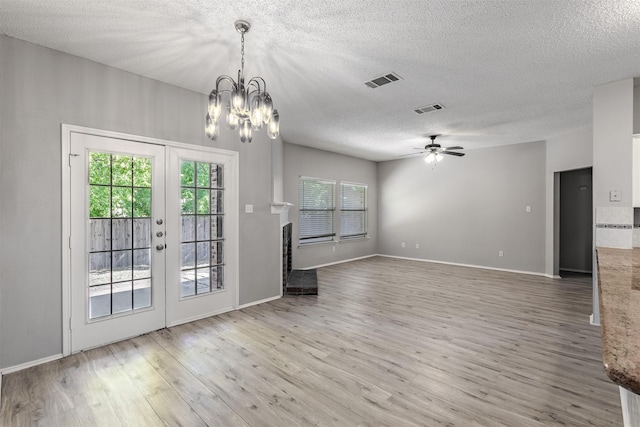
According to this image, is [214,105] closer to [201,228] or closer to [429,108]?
[201,228]

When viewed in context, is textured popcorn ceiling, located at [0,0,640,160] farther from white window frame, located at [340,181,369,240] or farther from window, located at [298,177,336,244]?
white window frame, located at [340,181,369,240]

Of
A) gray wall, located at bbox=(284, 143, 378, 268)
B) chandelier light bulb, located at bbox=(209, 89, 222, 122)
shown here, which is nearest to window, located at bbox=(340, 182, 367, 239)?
gray wall, located at bbox=(284, 143, 378, 268)

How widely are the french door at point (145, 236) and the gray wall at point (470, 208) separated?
5385 millimetres

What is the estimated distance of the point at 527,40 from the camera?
2.49 meters

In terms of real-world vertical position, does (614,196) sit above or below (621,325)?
above

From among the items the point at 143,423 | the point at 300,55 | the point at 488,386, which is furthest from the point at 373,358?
the point at 300,55

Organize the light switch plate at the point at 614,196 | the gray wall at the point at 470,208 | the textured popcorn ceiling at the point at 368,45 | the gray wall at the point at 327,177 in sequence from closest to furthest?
the textured popcorn ceiling at the point at 368,45, the light switch plate at the point at 614,196, the gray wall at the point at 470,208, the gray wall at the point at 327,177

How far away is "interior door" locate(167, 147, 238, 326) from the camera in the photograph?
3408 mm

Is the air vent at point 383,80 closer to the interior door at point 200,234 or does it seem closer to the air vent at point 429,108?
the air vent at point 429,108

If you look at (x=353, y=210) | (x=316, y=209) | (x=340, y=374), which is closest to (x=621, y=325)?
(x=340, y=374)

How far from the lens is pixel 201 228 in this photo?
12.0 feet

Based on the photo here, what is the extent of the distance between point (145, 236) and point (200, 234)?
60 centimetres

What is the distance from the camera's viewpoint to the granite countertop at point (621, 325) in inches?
22.9

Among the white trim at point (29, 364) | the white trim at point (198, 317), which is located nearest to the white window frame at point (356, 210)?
the white trim at point (198, 317)
